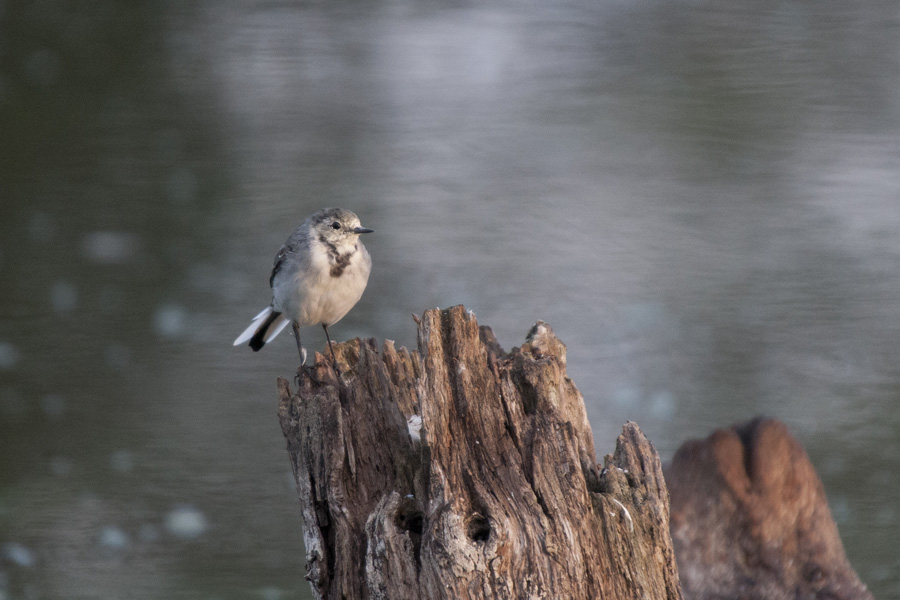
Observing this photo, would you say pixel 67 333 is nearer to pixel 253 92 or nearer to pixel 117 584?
pixel 117 584

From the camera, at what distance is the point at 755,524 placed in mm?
2561

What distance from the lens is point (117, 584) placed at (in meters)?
4.46

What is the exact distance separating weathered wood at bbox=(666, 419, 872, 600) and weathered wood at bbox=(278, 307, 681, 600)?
83 centimetres

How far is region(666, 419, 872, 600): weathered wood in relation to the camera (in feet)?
8.29

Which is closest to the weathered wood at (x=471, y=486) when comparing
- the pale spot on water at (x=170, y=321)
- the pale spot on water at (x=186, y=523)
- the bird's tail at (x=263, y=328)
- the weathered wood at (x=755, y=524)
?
the weathered wood at (x=755, y=524)

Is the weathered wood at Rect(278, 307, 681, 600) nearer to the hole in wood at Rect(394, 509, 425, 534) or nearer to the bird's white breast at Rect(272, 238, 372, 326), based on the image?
the hole in wood at Rect(394, 509, 425, 534)

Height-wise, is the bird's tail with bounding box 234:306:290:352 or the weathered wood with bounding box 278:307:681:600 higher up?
the bird's tail with bounding box 234:306:290:352

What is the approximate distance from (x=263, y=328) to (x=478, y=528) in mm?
1660

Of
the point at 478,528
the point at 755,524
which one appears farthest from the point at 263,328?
the point at 755,524

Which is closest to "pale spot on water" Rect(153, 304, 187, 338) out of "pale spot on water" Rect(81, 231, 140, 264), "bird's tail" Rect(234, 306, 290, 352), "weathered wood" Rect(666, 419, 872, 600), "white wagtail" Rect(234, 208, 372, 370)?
"pale spot on water" Rect(81, 231, 140, 264)

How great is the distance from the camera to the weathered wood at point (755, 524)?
2527mm

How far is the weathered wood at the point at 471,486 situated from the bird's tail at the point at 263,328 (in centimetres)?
102

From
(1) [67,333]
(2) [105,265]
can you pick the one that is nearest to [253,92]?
(2) [105,265]

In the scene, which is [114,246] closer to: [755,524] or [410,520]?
[410,520]
